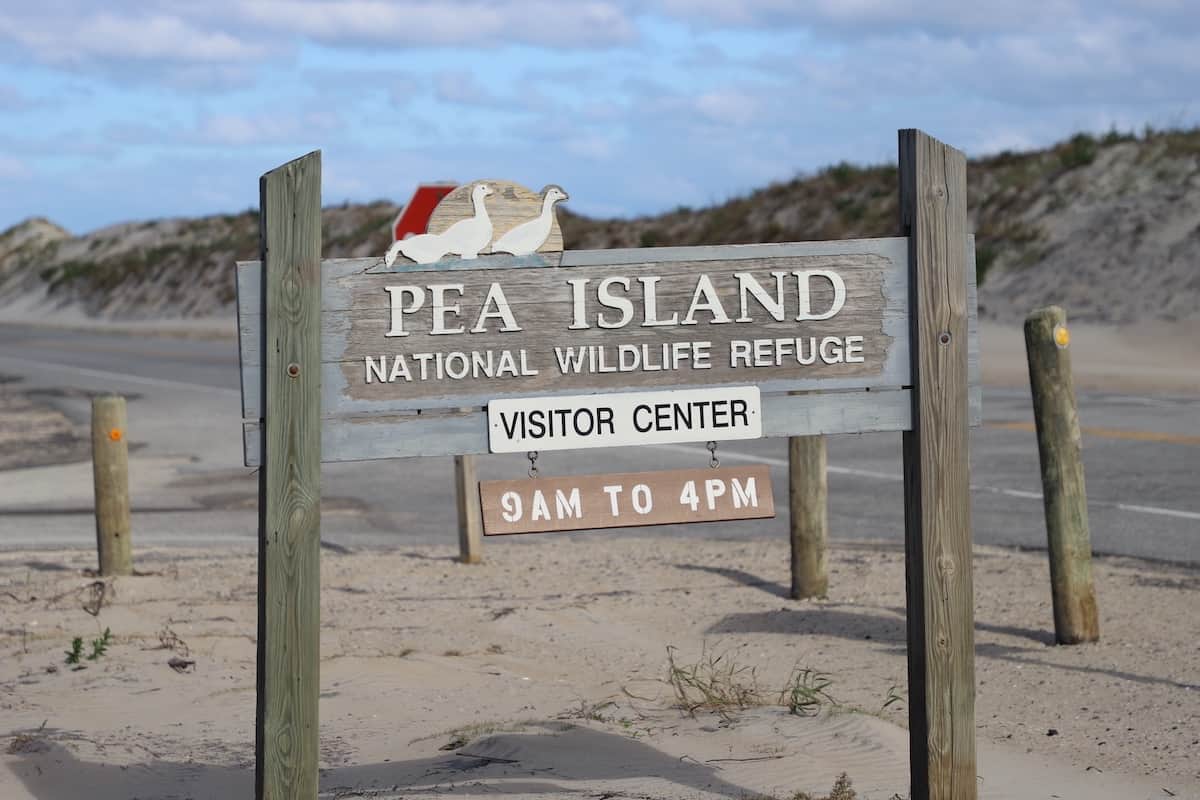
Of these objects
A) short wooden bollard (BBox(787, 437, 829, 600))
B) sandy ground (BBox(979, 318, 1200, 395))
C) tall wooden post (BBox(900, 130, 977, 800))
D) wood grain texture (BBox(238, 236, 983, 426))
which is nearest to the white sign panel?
wood grain texture (BBox(238, 236, 983, 426))

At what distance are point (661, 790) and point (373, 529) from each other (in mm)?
7074

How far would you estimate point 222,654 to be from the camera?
26.0 feet

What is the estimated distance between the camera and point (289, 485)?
4652 millimetres

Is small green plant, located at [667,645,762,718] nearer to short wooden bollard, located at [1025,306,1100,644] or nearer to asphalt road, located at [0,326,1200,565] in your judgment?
short wooden bollard, located at [1025,306,1100,644]

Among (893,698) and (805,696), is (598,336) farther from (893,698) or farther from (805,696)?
(893,698)

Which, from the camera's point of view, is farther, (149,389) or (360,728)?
(149,389)

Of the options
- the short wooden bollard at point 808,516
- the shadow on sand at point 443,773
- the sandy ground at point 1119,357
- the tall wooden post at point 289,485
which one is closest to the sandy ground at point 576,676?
the shadow on sand at point 443,773

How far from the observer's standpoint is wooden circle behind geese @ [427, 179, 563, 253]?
4.72 metres

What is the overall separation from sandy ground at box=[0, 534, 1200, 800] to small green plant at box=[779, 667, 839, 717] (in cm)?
7

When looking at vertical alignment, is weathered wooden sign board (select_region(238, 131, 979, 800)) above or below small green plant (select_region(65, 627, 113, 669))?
above

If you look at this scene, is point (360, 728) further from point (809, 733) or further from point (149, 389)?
point (149, 389)

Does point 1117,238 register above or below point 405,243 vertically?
above

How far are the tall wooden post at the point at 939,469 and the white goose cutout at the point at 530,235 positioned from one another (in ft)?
3.76

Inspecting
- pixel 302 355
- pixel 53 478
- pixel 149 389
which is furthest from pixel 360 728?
pixel 149 389
